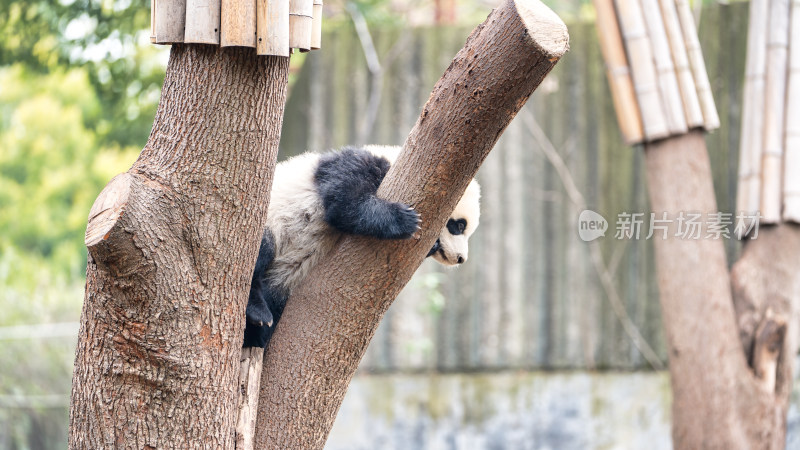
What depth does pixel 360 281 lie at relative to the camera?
7.58 ft

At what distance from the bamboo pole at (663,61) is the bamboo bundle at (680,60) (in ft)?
0.08

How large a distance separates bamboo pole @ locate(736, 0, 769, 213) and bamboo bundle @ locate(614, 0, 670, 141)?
506 millimetres

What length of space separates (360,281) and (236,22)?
0.84m

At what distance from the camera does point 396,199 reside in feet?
7.49

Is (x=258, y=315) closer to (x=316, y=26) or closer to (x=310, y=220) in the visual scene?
(x=310, y=220)

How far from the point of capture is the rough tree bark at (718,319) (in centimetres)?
383

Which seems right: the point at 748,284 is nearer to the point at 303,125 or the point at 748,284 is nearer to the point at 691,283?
the point at 691,283

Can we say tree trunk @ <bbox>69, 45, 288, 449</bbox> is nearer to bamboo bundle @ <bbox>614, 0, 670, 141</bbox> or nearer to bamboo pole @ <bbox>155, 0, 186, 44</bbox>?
bamboo pole @ <bbox>155, 0, 186, 44</bbox>

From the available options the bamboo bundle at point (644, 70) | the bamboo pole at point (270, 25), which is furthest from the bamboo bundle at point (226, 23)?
the bamboo bundle at point (644, 70)

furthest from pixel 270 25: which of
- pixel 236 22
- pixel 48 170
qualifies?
pixel 48 170

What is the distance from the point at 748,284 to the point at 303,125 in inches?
119

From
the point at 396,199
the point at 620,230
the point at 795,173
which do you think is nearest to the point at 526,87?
the point at 396,199

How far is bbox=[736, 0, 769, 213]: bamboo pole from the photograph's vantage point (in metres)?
4.06

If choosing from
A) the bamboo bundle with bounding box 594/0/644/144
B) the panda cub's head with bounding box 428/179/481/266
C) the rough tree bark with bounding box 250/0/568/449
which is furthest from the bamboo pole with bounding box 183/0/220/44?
the bamboo bundle with bounding box 594/0/644/144
